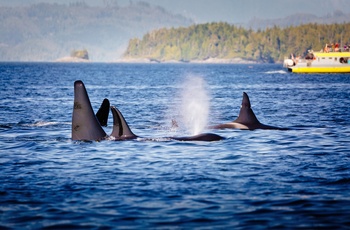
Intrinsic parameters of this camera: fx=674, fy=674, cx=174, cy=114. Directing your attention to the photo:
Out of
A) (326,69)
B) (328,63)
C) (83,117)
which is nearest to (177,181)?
(83,117)

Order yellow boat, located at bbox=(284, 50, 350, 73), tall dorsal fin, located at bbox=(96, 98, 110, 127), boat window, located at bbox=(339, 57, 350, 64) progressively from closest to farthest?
tall dorsal fin, located at bbox=(96, 98, 110, 127)
yellow boat, located at bbox=(284, 50, 350, 73)
boat window, located at bbox=(339, 57, 350, 64)

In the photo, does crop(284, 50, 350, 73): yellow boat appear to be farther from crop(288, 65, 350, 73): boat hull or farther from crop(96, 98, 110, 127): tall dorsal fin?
crop(96, 98, 110, 127): tall dorsal fin

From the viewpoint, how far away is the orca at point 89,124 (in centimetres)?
2284

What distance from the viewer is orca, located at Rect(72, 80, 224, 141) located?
22.8 meters

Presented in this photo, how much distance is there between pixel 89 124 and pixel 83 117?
615 millimetres

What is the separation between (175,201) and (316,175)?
5.07 m

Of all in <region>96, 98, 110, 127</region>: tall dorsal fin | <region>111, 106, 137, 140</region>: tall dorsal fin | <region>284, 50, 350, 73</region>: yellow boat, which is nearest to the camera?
<region>111, 106, 137, 140</region>: tall dorsal fin

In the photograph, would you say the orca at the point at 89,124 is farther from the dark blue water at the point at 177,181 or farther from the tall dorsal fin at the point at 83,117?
the dark blue water at the point at 177,181

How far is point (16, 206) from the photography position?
15211 millimetres

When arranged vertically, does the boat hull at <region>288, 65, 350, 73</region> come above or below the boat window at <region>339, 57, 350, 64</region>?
below

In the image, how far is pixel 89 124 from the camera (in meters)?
23.5

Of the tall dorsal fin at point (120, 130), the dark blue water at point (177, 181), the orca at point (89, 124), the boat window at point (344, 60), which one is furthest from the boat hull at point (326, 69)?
the tall dorsal fin at point (120, 130)

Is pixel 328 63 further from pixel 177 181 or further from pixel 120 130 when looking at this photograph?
pixel 177 181

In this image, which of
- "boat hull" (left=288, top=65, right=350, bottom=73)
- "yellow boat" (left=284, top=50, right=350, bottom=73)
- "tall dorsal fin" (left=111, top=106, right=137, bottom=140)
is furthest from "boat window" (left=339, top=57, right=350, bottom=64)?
"tall dorsal fin" (left=111, top=106, right=137, bottom=140)
